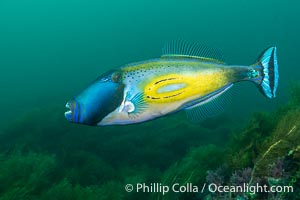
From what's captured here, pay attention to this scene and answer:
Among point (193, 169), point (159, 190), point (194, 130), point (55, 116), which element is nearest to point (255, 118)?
point (193, 169)

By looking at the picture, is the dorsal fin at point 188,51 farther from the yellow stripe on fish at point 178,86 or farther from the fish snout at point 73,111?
the fish snout at point 73,111

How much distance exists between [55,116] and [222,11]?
11326 cm

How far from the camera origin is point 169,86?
214 centimetres

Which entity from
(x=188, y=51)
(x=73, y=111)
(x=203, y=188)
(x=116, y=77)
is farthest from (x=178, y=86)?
(x=203, y=188)

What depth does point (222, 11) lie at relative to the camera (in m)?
113

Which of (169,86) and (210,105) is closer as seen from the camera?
(169,86)

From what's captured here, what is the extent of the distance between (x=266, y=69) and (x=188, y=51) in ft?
2.30

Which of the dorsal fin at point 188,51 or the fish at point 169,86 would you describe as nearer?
the fish at point 169,86

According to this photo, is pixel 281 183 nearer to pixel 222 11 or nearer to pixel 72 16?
pixel 222 11

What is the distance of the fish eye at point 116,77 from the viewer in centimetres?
207

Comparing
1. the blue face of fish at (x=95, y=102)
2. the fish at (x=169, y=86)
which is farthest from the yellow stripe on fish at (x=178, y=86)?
the blue face of fish at (x=95, y=102)

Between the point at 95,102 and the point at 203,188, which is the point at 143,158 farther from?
the point at 95,102

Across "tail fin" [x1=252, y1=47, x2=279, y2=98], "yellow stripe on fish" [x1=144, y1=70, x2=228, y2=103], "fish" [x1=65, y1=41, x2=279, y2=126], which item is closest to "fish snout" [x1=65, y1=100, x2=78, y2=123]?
"fish" [x1=65, y1=41, x2=279, y2=126]

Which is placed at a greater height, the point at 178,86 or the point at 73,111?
the point at 178,86
